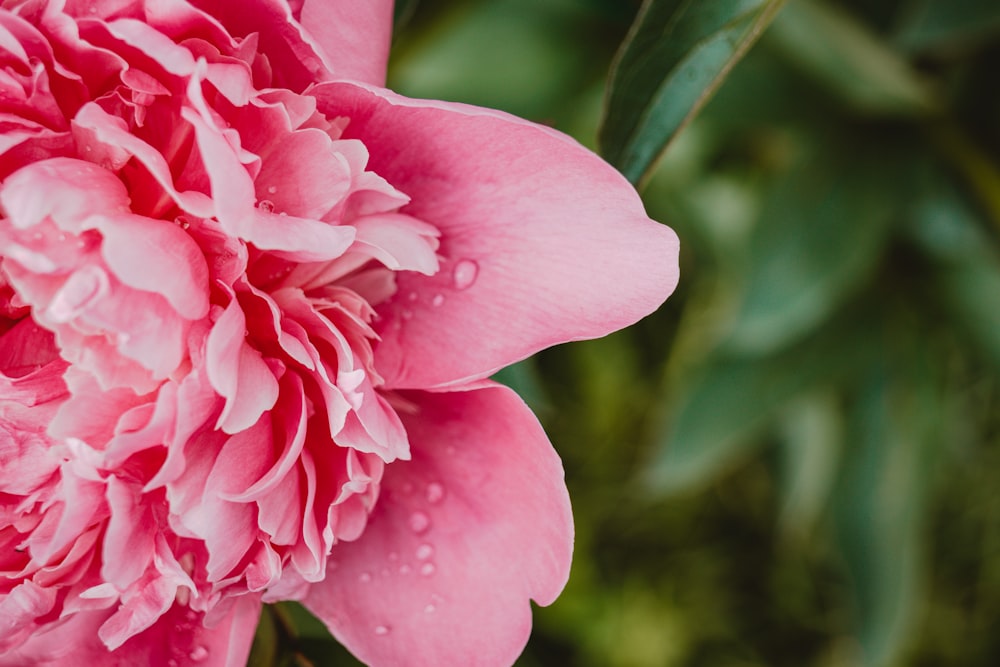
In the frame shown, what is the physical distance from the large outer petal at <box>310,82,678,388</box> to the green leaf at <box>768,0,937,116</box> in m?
0.44

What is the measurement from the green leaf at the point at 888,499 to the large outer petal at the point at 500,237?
732 millimetres

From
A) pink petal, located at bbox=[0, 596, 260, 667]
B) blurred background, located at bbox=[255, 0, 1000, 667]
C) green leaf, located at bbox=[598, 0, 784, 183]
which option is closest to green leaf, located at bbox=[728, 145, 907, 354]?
blurred background, located at bbox=[255, 0, 1000, 667]

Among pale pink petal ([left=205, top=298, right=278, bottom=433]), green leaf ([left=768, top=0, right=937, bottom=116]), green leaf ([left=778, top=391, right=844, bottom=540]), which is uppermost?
green leaf ([left=768, top=0, right=937, bottom=116])

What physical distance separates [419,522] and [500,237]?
0.15 meters

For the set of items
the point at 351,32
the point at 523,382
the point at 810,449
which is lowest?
the point at 810,449

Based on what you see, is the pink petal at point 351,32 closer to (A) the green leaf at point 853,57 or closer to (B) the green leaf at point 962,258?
(A) the green leaf at point 853,57

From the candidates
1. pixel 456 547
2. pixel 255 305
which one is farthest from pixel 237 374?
pixel 456 547

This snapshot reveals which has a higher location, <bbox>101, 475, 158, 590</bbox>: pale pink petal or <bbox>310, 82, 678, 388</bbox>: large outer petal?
<bbox>310, 82, 678, 388</bbox>: large outer petal

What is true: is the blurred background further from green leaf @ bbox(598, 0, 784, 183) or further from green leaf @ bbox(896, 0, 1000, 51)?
green leaf @ bbox(598, 0, 784, 183)

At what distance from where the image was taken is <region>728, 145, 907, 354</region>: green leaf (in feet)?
2.79

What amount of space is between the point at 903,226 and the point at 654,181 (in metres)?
0.26

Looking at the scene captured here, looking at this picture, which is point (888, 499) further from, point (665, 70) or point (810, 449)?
point (665, 70)

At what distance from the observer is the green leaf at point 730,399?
3.27 feet

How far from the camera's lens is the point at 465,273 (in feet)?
1.41
